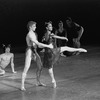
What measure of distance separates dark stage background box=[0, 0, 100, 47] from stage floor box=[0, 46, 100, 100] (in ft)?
20.3

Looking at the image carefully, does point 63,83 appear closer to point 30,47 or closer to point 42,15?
point 30,47

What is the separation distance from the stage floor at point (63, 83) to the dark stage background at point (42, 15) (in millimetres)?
6201

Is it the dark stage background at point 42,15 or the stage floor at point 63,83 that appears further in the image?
the dark stage background at point 42,15

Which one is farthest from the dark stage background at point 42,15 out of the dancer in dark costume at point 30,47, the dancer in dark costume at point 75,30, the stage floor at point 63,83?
the dancer in dark costume at point 30,47

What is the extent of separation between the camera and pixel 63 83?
22.4 feet

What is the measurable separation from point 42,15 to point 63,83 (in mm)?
9652

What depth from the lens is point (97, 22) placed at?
1681cm

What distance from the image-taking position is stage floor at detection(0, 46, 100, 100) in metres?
5.84

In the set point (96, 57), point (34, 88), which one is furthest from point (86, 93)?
point (96, 57)

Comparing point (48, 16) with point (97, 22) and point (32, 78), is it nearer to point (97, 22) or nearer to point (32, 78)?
point (97, 22)

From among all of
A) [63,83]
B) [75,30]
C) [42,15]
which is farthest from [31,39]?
[42,15]

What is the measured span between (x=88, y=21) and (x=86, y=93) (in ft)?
36.2

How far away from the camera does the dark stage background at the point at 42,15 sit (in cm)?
1574

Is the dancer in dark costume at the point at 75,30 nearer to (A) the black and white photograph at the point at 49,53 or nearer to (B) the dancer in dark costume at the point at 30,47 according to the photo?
(A) the black and white photograph at the point at 49,53
